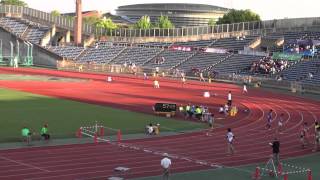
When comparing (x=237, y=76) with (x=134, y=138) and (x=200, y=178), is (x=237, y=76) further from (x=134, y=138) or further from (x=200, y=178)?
(x=200, y=178)

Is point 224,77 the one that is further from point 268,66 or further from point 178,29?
point 178,29

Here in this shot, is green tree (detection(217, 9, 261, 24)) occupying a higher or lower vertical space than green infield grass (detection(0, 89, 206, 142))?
higher

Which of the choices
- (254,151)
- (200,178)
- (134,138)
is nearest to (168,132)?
(134,138)

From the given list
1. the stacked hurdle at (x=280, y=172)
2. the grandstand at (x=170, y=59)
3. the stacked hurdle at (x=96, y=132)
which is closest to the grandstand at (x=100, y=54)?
the grandstand at (x=170, y=59)

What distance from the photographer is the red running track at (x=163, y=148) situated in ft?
87.6

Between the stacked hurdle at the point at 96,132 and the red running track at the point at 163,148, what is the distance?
123 cm

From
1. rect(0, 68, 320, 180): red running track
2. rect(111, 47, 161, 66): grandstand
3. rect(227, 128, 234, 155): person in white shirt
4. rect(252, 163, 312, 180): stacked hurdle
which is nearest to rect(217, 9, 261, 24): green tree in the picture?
rect(111, 47, 161, 66): grandstand

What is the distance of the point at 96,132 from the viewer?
3450cm

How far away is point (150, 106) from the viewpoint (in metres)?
50.7

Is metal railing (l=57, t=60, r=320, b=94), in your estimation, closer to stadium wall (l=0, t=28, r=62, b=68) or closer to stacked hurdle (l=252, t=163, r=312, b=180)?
stadium wall (l=0, t=28, r=62, b=68)

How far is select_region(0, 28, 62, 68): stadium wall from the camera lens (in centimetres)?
10275

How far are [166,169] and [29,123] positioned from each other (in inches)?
663

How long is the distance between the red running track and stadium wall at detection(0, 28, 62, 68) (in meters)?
42.1

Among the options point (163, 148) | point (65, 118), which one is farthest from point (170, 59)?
point (163, 148)
